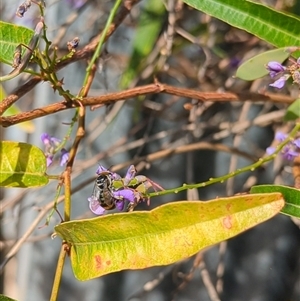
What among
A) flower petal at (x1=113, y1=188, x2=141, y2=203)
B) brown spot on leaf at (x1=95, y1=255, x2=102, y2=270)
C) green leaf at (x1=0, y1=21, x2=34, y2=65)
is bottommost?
brown spot on leaf at (x1=95, y1=255, x2=102, y2=270)

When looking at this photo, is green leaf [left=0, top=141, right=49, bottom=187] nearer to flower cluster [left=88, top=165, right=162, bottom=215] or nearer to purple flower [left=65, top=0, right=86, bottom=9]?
flower cluster [left=88, top=165, right=162, bottom=215]

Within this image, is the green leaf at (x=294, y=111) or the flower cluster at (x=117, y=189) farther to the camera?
the green leaf at (x=294, y=111)

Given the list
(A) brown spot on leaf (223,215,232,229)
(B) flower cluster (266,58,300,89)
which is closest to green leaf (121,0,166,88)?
(B) flower cluster (266,58,300,89)

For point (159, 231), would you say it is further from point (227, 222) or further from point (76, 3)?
point (76, 3)

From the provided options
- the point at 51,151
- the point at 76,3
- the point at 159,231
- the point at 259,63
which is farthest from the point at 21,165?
the point at 76,3

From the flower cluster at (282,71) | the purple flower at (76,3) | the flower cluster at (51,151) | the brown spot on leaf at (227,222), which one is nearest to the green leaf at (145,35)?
the purple flower at (76,3)

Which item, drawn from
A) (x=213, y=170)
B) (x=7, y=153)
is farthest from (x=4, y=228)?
(x=7, y=153)

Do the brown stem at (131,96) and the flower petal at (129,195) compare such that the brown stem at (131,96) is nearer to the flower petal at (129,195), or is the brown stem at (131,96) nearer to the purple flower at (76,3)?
the flower petal at (129,195)
